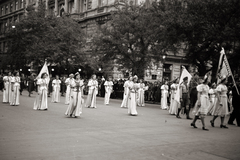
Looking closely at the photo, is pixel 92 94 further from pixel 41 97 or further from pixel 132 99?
pixel 132 99

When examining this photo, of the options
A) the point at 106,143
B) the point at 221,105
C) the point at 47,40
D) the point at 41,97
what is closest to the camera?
the point at 106,143

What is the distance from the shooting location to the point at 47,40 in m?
37.9

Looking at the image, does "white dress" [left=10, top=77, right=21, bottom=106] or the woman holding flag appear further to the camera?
"white dress" [left=10, top=77, right=21, bottom=106]

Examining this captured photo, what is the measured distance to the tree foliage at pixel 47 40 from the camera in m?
36.5

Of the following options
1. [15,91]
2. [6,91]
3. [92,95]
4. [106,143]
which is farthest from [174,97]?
[6,91]

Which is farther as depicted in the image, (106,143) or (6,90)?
(6,90)

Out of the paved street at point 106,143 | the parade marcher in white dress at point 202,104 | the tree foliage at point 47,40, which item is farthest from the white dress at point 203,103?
the tree foliage at point 47,40

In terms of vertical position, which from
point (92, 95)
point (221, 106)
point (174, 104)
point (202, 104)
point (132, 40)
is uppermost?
point (132, 40)

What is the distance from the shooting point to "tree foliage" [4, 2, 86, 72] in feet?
120

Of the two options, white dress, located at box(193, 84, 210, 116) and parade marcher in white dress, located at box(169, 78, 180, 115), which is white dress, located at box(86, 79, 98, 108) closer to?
parade marcher in white dress, located at box(169, 78, 180, 115)

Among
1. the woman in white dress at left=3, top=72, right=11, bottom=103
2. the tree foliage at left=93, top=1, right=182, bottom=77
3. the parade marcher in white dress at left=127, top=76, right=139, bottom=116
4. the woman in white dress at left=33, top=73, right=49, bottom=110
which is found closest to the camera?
the parade marcher in white dress at left=127, top=76, right=139, bottom=116

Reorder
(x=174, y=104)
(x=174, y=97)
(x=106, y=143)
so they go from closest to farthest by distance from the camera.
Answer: (x=106, y=143) < (x=174, y=97) < (x=174, y=104)

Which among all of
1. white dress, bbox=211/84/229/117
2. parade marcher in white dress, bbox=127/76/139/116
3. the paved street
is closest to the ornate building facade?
parade marcher in white dress, bbox=127/76/139/116

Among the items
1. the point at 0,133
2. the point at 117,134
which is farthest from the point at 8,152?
the point at 117,134
